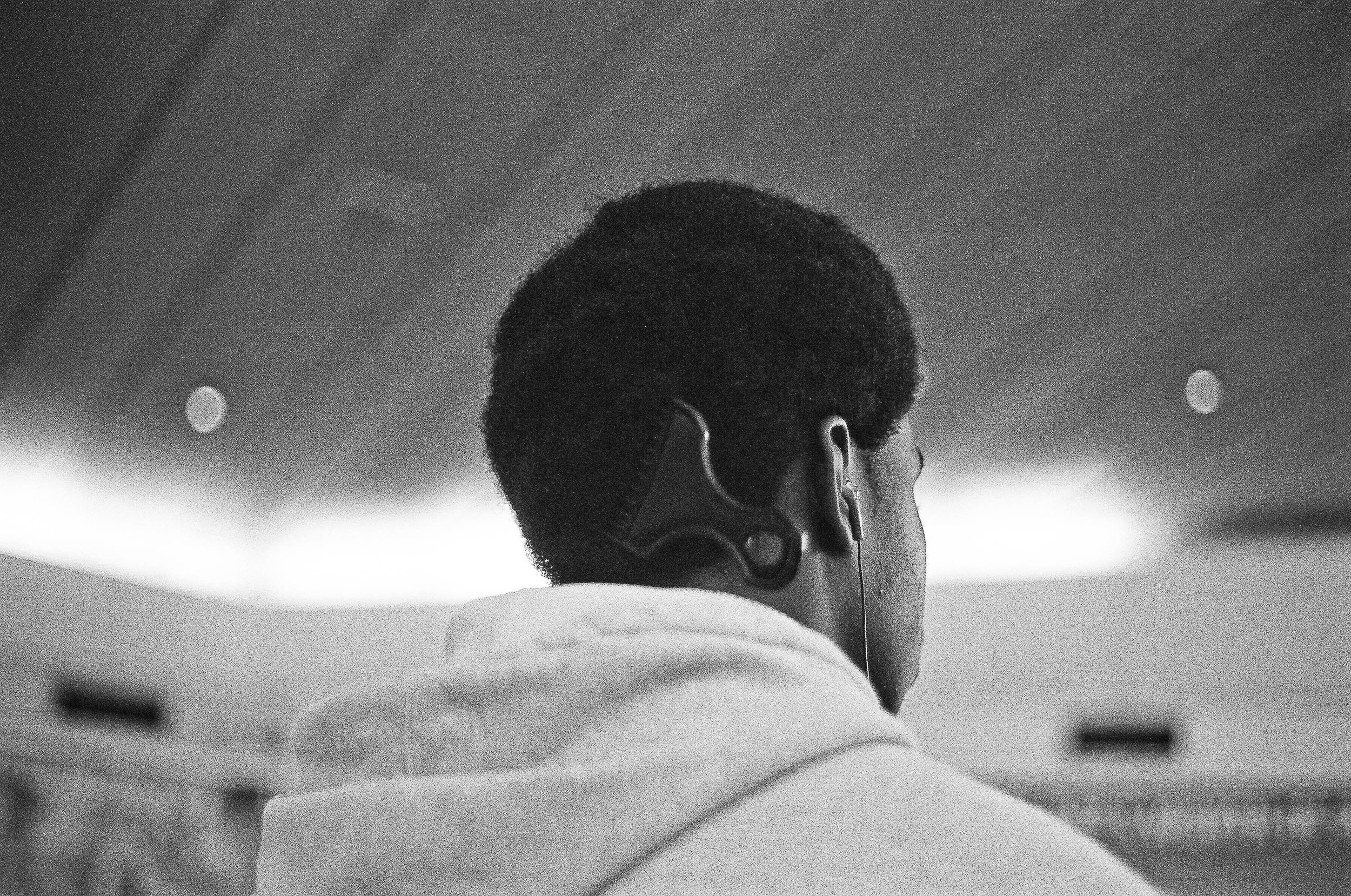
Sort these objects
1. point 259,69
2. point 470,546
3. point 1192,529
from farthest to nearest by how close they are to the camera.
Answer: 1. point 470,546
2. point 1192,529
3. point 259,69

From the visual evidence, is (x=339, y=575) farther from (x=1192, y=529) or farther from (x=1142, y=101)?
(x=1142, y=101)

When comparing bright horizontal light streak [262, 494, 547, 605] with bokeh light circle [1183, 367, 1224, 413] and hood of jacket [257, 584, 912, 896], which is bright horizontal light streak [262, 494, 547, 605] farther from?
hood of jacket [257, 584, 912, 896]

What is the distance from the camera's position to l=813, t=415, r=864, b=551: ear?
619mm

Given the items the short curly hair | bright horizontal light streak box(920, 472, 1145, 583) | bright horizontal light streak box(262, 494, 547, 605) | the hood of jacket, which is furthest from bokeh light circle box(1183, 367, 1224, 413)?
the hood of jacket

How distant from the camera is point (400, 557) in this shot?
4203mm

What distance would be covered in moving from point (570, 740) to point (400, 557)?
3.77 metres

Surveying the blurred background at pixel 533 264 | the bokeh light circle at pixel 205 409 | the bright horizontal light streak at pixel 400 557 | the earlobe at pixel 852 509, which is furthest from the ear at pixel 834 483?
the bright horizontal light streak at pixel 400 557

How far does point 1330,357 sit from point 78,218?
8.98 ft

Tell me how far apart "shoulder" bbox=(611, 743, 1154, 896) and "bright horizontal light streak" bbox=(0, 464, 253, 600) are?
11.6 feet

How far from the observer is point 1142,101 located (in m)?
2.67

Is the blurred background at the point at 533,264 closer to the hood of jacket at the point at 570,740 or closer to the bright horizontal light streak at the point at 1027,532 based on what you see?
the bright horizontal light streak at the point at 1027,532

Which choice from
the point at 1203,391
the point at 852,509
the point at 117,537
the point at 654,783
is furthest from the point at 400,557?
the point at 654,783

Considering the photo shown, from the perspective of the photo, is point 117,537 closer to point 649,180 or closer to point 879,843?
point 649,180

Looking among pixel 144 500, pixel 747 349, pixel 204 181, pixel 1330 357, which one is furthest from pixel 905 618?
pixel 144 500
